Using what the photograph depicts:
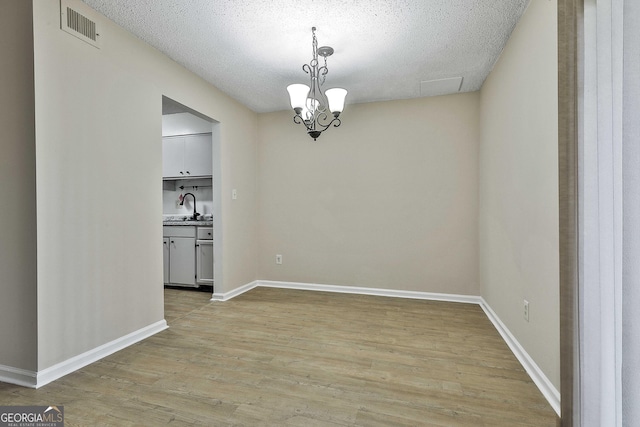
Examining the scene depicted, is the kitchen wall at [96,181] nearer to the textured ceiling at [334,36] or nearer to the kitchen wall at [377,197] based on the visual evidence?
the textured ceiling at [334,36]

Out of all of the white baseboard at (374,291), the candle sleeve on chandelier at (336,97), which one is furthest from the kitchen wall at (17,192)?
the white baseboard at (374,291)

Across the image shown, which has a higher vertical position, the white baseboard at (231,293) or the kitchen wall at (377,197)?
the kitchen wall at (377,197)

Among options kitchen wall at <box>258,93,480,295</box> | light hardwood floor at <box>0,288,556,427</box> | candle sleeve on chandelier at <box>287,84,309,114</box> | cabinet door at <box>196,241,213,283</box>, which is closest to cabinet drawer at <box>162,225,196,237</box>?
cabinet door at <box>196,241,213,283</box>

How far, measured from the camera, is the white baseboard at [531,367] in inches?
65.0

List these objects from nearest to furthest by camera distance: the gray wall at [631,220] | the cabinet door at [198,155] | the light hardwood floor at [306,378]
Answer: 1. the gray wall at [631,220]
2. the light hardwood floor at [306,378]
3. the cabinet door at [198,155]

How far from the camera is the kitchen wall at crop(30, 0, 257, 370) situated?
1885 millimetres

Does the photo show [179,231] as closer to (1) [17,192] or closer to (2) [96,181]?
(2) [96,181]

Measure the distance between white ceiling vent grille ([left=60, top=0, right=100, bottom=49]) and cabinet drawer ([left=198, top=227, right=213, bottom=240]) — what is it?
90.8 inches

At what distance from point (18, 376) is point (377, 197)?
11.2ft

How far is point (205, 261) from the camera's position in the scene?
406 cm

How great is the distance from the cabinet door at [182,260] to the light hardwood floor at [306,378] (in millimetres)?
1134

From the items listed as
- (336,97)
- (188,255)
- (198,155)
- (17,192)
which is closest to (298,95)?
(336,97)

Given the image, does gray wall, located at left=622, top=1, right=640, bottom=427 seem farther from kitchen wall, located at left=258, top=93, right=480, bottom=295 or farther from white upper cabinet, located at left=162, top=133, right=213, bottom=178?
white upper cabinet, located at left=162, top=133, right=213, bottom=178

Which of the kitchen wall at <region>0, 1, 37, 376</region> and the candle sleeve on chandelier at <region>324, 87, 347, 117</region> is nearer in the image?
the kitchen wall at <region>0, 1, 37, 376</region>
